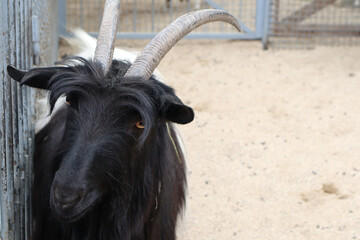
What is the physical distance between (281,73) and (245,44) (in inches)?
43.6

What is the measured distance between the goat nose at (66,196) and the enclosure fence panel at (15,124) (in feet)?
1.76

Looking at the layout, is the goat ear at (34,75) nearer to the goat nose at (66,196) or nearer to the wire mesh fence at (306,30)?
the goat nose at (66,196)

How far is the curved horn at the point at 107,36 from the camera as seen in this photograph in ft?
10.7

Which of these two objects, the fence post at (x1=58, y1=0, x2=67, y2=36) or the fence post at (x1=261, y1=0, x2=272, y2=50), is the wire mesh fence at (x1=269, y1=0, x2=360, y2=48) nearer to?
the fence post at (x1=261, y1=0, x2=272, y2=50)

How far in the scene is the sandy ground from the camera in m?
4.64

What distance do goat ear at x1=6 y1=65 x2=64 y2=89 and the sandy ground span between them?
5.47 ft

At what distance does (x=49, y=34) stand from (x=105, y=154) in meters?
3.24

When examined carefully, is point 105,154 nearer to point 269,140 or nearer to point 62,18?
point 269,140

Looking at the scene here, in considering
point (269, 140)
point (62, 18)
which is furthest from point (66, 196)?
point (62, 18)

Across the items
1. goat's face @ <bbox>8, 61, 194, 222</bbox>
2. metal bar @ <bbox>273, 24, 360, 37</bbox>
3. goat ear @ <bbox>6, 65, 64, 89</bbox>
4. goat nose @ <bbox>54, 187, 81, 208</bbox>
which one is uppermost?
goat ear @ <bbox>6, 65, 64, 89</bbox>

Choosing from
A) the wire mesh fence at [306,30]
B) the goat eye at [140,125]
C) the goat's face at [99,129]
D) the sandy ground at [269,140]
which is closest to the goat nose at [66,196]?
the goat's face at [99,129]

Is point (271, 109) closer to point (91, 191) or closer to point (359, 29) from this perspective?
point (359, 29)

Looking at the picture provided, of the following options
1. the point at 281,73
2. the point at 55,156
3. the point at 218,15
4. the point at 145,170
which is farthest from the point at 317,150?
the point at 55,156

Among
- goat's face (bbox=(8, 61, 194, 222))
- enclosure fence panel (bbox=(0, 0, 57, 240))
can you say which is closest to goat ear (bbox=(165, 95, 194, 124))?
goat's face (bbox=(8, 61, 194, 222))
